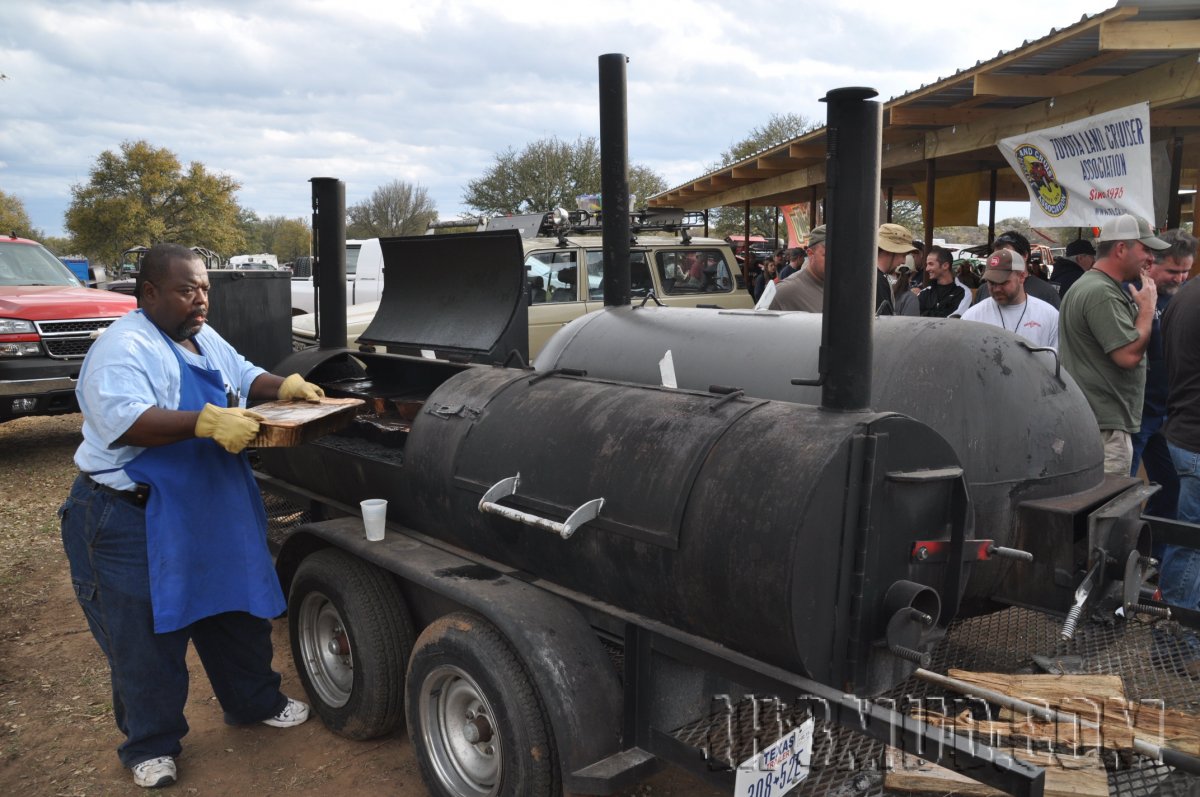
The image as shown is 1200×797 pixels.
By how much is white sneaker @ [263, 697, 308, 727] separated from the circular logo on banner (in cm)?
683

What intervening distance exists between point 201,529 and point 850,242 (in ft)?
8.52

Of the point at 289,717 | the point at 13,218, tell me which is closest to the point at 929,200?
the point at 289,717

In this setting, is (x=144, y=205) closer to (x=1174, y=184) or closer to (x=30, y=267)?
(x=30, y=267)

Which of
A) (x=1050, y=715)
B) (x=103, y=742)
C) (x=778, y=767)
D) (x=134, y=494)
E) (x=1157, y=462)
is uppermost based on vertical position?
(x=134, y=494)

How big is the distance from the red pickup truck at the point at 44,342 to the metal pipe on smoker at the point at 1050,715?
8.43m

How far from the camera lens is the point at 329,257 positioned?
509cm

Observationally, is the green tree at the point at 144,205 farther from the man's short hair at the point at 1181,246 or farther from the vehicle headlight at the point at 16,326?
the man's short hair at the point at 1181,246

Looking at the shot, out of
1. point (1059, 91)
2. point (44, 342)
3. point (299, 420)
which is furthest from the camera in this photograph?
point (44, 342)

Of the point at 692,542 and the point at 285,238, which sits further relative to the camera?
the point at 285,238

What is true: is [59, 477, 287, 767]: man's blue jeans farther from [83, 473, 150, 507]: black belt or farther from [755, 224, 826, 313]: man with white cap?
[755, 224, 826, 313]: man with white cap

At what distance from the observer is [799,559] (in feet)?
7.23

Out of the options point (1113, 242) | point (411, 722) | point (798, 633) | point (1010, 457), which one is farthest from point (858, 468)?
point (1113, 242)

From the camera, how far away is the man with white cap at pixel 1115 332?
4.35m

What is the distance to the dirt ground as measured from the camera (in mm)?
3438
